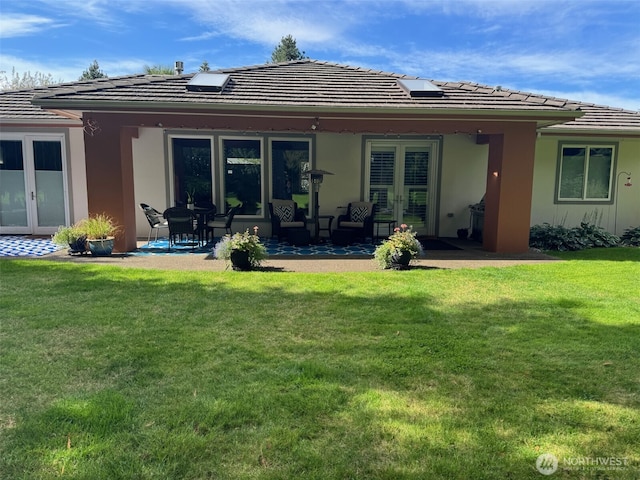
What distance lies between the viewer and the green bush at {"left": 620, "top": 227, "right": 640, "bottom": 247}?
1075 centimetres

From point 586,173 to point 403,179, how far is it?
4.73 meters

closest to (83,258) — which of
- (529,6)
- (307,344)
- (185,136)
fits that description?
(185,136)

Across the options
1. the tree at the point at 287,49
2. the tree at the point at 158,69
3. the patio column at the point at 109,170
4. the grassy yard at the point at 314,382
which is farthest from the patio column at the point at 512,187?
the tree at the point at 287,49

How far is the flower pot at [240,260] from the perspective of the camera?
6.99 metres

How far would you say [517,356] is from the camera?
3.66 m

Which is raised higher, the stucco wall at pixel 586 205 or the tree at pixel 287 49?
the tree at pixel 287 49

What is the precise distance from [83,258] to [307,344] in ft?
19.1

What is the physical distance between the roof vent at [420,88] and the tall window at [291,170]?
3.02 m

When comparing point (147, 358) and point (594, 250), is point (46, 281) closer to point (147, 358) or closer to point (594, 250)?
point (147, 358)

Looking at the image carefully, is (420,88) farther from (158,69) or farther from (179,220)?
(158,69)

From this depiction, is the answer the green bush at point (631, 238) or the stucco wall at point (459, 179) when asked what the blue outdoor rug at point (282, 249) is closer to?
the stucco wall at point (459, 179)

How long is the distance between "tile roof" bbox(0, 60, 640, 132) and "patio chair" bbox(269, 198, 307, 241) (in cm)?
295

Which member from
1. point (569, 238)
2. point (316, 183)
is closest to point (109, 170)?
point (316, 183)

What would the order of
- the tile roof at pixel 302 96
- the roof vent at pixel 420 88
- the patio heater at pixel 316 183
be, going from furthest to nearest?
the patio heater at pixel 316 183, the roof vent at pixel 420 88, the tile roof at pixel 302 96
